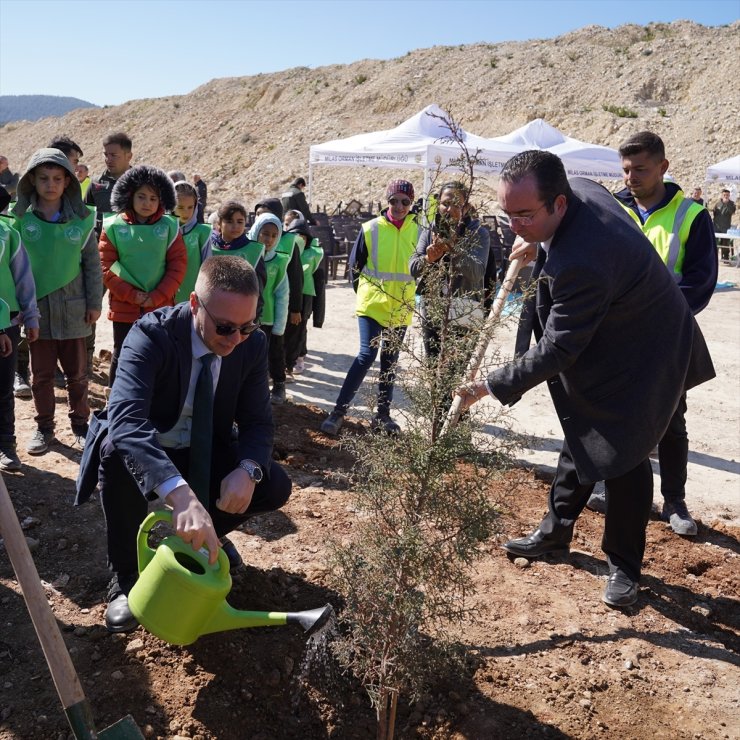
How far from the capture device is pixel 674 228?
3900 millimetres

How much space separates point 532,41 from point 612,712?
57389mm

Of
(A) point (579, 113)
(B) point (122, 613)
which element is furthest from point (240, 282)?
(A) point (579, 113)

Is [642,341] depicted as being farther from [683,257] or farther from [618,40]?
[618,40]

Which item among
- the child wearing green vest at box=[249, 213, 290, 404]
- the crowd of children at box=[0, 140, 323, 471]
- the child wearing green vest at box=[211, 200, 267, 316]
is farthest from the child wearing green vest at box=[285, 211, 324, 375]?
the crowd of children at box=[0, 140, 323, 471]

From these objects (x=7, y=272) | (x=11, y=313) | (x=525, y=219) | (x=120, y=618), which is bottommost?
(x=120, y=618)

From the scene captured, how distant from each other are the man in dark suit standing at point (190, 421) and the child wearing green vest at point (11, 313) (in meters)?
1.51

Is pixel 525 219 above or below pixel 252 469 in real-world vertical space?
above

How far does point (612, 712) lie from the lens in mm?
2557

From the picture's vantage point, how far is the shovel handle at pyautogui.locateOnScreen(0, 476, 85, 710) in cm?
184

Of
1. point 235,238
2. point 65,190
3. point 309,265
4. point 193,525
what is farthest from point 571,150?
point 193,525

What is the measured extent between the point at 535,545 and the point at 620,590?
46 cm

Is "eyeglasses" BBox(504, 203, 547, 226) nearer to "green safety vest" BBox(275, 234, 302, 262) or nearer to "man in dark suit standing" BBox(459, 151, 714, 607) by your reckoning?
"man in dark suit standing" BBox(459, 151, 714, 607)

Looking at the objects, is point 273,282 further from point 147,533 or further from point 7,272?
point 147,533

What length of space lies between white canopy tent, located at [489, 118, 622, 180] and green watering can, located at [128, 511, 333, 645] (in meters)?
12.0
